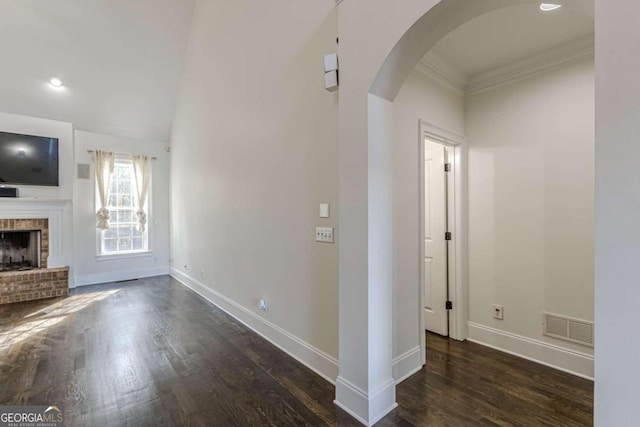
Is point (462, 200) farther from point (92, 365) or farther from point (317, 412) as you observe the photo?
point (92, 365)

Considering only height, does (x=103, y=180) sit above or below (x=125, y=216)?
above

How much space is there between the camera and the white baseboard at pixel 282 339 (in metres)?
2.31

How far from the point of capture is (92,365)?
8.21ft

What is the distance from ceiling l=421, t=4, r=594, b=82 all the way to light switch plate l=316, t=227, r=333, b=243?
172cm

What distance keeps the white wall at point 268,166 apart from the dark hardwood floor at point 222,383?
345mm

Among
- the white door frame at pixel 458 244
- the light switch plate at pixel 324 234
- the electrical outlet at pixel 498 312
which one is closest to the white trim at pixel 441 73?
the white door frame at pixel 458 244

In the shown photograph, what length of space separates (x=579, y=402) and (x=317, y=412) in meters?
1.80

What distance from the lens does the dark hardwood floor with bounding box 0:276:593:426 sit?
1896mm

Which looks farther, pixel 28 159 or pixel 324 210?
pixel 28 159

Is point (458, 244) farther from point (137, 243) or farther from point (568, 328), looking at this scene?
point (137, 243)

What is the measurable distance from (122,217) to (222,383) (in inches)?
188

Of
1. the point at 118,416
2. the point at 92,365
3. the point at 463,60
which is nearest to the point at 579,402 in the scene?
the point at 463,60

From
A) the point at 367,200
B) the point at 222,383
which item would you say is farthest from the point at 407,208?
the point at 222,383

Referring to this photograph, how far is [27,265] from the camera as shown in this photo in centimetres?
486
